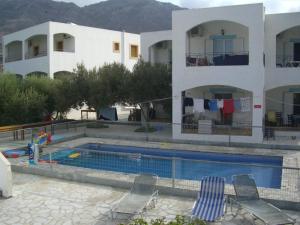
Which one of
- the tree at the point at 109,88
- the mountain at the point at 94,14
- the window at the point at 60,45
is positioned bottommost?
the tree at the point at 109,88

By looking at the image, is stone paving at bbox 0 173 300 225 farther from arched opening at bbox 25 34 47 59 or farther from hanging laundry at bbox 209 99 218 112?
arched opening at bbox 25 34 47 59

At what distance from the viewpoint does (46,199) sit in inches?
412

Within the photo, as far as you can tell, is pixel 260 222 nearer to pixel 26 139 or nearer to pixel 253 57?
pixel 253 57

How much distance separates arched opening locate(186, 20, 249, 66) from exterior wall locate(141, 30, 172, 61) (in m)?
3.35

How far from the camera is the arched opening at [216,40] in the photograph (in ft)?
73.3

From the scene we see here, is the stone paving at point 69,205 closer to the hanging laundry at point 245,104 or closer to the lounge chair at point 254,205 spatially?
the lounge chair at point 254,205

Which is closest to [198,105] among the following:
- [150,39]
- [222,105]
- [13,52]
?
[222,105]

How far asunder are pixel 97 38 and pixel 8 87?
45.9 feet

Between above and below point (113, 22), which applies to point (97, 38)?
below

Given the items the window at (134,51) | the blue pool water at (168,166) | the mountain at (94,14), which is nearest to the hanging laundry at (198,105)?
the blue pool water at (168,166)

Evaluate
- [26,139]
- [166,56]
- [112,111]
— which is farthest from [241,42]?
[26,139]

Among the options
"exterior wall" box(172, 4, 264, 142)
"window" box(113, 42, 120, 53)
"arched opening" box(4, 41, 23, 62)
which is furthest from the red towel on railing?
"arched opening" box(4, 41, 23, 62)

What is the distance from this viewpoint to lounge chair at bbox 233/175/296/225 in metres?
8.12

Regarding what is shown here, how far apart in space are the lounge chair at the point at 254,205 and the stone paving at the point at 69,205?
1.04ft
